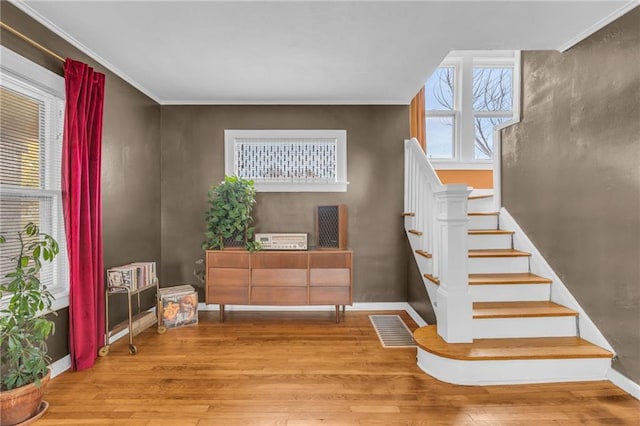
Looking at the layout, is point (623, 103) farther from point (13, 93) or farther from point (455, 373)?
point (13, 93)

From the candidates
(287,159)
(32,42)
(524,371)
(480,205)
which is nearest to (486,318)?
(524,371)

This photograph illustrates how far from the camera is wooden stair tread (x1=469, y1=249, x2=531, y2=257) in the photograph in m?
2.91

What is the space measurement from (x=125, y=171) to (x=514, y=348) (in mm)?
3472

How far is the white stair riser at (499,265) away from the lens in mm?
2926

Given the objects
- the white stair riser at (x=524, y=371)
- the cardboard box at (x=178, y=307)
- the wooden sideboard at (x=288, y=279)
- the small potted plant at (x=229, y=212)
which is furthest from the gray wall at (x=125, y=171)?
the white stair riser at (x=524, y=371)

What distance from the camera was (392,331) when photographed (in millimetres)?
3115

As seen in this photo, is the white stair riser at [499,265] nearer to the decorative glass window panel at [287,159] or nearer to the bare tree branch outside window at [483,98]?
the decorative glass window panel at [287,159]

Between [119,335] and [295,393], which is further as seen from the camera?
[119,335]

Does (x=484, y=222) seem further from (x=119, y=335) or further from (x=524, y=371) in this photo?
(x=119, y=335)

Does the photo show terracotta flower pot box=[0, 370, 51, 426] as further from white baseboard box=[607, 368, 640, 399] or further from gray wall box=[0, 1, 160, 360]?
white baseboard box=[607, 368, 640, 399]

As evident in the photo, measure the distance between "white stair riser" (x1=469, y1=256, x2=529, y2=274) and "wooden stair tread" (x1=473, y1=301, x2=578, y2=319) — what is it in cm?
34

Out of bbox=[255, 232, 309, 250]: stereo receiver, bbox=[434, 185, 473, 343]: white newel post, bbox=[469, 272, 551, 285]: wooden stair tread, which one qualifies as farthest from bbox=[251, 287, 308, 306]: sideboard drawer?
bbox=[469, 272, 551, 285]: wooden stair tread

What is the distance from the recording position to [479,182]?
419 cm

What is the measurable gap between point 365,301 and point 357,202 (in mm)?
1119
